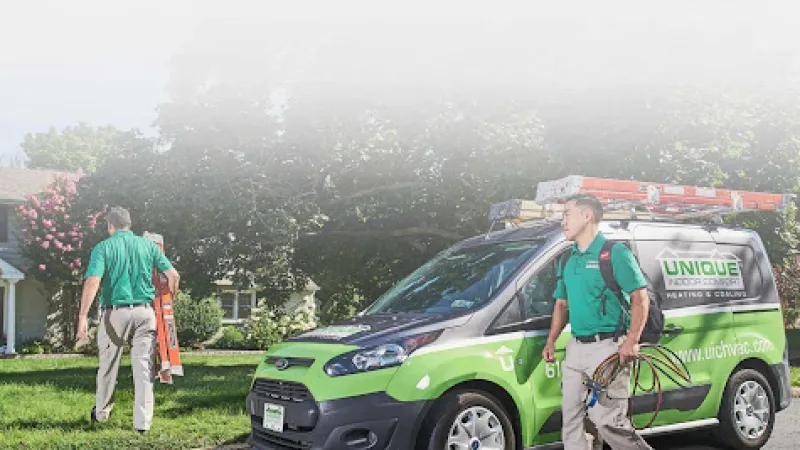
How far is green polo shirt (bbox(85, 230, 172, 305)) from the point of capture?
7852 millimetres

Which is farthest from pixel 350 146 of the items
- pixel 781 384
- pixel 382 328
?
pixel 382 328

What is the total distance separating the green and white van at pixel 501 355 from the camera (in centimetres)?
556

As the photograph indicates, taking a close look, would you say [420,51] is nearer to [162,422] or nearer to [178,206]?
[178,206]

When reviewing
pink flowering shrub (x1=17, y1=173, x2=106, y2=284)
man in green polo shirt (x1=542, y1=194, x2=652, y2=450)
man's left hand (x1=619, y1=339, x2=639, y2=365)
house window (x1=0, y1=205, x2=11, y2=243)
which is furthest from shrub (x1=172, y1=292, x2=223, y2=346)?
man's left hand (x1=619, y1=339, x2=639, y2=365)

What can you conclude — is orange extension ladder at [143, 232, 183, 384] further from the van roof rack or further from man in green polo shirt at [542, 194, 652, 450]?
man in green polo shirt at [542, 194, 652, 450]

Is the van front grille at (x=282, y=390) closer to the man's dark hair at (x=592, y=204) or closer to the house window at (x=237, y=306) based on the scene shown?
the man's dark hair at (x=592, y=204)

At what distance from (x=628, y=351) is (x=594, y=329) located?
324 mm

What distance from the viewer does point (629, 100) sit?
1573 centimetres

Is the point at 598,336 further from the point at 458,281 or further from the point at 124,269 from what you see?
the point at 124,269

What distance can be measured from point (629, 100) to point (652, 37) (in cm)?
177

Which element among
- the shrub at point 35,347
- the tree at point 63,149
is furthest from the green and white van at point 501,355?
the tree at point 63,149

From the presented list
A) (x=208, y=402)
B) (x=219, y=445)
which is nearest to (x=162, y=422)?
(x=219, y=445)

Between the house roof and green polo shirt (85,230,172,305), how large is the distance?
2153 cm

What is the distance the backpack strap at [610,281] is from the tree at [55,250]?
21.2 metres
